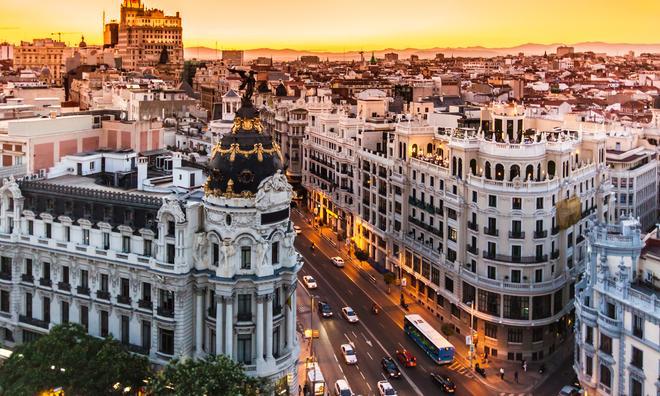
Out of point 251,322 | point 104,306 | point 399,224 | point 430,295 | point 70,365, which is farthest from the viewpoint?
point 399,224

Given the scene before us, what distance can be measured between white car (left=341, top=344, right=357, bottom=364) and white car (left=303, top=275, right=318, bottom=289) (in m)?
23.6

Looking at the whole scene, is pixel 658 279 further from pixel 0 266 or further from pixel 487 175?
pixel 0 266

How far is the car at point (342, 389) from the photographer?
3492 inches

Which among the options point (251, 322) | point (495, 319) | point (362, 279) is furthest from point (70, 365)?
point (362, 279)

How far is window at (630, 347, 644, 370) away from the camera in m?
72.4

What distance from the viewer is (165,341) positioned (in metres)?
82.1

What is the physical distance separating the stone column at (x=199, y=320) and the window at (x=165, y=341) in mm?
2681

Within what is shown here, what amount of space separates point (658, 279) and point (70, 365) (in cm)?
5753

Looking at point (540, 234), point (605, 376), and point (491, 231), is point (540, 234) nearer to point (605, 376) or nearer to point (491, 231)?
point (491, 231)

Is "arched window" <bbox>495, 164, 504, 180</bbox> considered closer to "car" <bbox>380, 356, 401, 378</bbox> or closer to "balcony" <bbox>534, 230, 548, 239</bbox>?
"balcony" <bbox>534, 230, 548, 239</bbox>

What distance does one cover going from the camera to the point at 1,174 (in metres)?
99.7

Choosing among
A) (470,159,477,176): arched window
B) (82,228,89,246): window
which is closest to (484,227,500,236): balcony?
(470,159,477,176): arched window

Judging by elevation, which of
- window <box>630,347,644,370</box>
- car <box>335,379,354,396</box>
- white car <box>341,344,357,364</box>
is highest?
window <box>630,347,644,370</box>

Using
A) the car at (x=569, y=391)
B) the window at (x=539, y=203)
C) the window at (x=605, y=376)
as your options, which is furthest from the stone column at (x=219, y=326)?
the window at (x=539, y=203)
